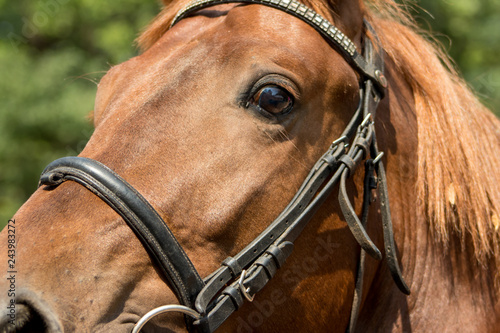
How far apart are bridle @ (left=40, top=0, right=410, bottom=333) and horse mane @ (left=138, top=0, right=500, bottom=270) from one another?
0.89 ft

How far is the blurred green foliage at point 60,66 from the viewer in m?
9.26

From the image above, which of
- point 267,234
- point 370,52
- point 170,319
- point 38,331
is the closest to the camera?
point 38,331

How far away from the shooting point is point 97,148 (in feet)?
6.36

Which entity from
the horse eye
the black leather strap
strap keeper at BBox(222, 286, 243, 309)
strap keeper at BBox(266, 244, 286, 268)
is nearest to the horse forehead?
the horse eye

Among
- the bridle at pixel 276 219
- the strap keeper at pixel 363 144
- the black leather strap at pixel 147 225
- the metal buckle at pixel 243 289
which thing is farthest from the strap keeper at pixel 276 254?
the strap keeper at pixel 363 144

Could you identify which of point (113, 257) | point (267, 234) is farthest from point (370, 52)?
point (113, 257)

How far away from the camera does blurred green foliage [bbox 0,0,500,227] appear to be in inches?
364

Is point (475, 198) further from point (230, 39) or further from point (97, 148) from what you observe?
point (97, 148)

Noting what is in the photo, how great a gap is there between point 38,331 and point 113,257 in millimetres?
328

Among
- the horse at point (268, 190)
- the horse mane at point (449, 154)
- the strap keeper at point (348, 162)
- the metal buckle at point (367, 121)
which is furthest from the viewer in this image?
the horse mane at point (449, 154)

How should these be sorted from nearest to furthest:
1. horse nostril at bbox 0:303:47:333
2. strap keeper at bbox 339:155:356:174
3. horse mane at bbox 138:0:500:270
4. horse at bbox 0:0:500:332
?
1. horse nostril at bbox 0:303:47:333
2. horse at bbox 0:0:500:332
3. strap keeper at bbox 339:155:356:174
4. horse mane at bbox 138:0:500:270

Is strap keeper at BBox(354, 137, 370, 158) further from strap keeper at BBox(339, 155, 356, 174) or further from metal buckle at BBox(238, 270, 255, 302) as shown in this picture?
metal buckle at BBox(238, 270, 255, 302)

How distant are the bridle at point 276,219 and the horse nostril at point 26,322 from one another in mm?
313

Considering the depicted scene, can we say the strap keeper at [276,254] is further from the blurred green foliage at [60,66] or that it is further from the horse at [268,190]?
the blurred green foliage at [60,66]
